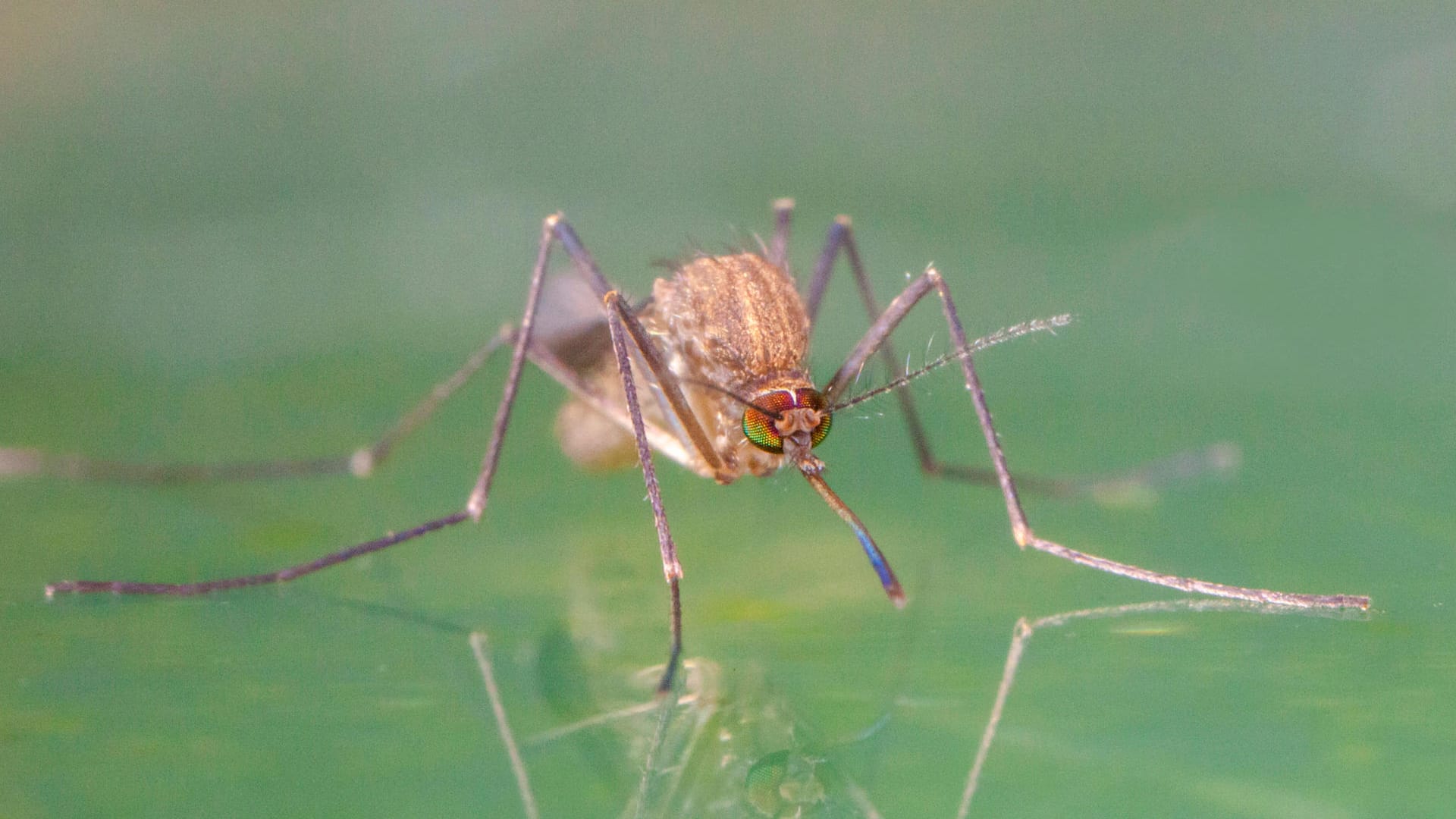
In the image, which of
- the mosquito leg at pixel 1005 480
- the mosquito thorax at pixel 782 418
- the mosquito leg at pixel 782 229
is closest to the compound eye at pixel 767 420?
the mosquito thorax at pixel 782 418

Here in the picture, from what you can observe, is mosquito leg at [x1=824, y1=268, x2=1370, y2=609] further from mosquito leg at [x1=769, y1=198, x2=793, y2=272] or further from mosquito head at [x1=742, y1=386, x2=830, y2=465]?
mosquito leg at [x1=769, y1=198, x2=793, y2=272]

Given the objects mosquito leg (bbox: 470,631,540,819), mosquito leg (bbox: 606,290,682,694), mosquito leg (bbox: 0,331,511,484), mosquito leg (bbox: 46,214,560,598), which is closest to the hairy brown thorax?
mosquito leg (bbox: 606,290,682,694)

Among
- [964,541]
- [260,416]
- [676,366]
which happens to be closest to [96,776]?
[676,366]

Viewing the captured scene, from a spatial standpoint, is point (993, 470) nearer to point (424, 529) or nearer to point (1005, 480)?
point (1005, 480)

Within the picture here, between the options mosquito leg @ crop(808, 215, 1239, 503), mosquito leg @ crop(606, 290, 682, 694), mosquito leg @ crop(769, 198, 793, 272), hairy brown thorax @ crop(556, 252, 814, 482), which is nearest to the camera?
mosquito leg @ crop(606, 290, 682, 694)

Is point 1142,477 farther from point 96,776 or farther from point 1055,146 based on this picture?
point 96,776

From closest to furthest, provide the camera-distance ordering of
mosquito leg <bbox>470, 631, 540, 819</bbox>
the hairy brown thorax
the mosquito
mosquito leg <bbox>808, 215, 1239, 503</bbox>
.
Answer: mosquito leg <bbox>470, 631, 540, 819</bbox>
the mosquito
the hairy brown thorax
mosquito leg <bbox>808, 215, 1239, 503</bbox>

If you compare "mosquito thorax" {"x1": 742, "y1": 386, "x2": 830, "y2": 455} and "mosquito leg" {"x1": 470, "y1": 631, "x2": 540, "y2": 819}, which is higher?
"mosquito thorax" {"x1": 742, "y1": 386, "x2": 830, "y2": 455}

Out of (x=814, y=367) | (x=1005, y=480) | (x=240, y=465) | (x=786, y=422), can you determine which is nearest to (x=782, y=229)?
(x=814, y=367)
